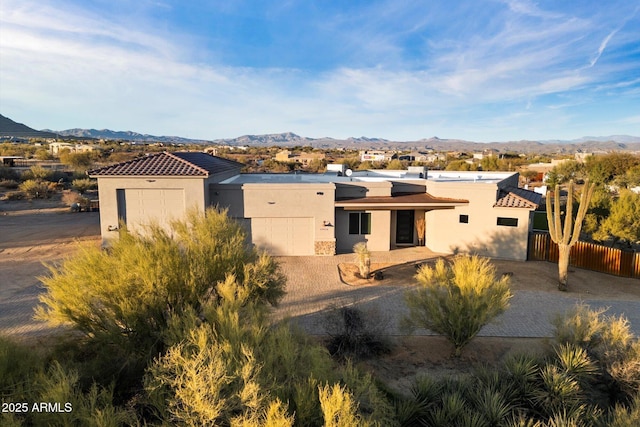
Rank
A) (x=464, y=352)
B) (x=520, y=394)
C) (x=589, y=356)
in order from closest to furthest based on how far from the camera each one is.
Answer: (x=520, y=394) < (x=589, y=356) < (x=464, y=352)

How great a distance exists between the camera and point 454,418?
22.6ft

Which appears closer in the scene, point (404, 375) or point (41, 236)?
point (404, 375)

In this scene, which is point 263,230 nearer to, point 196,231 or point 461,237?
point 196,231

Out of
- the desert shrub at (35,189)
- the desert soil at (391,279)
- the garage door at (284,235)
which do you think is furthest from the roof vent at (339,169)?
the desert shrub at (35,189)

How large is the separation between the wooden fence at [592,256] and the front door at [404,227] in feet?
20.1

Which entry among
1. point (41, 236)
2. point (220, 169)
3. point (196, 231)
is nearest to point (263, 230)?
point (220, 169)

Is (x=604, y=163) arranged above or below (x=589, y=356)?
above

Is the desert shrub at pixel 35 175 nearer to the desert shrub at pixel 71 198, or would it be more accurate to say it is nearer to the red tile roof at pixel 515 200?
the desert shrub at pixel 71 198

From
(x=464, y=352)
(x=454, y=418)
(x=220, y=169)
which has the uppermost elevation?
(x=220, y=169)

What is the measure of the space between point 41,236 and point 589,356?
26.7m

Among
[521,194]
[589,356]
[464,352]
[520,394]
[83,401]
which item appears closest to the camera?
[83,401]

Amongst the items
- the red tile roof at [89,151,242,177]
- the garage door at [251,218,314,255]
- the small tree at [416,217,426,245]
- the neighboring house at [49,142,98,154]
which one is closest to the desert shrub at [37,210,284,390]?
the red tile roof at [89,151,242,177]

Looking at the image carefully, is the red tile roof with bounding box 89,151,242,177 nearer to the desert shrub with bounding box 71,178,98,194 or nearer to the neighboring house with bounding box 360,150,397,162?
the desert shrub with bounding box 71,178,98,194

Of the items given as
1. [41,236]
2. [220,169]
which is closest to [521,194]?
[220,169]
